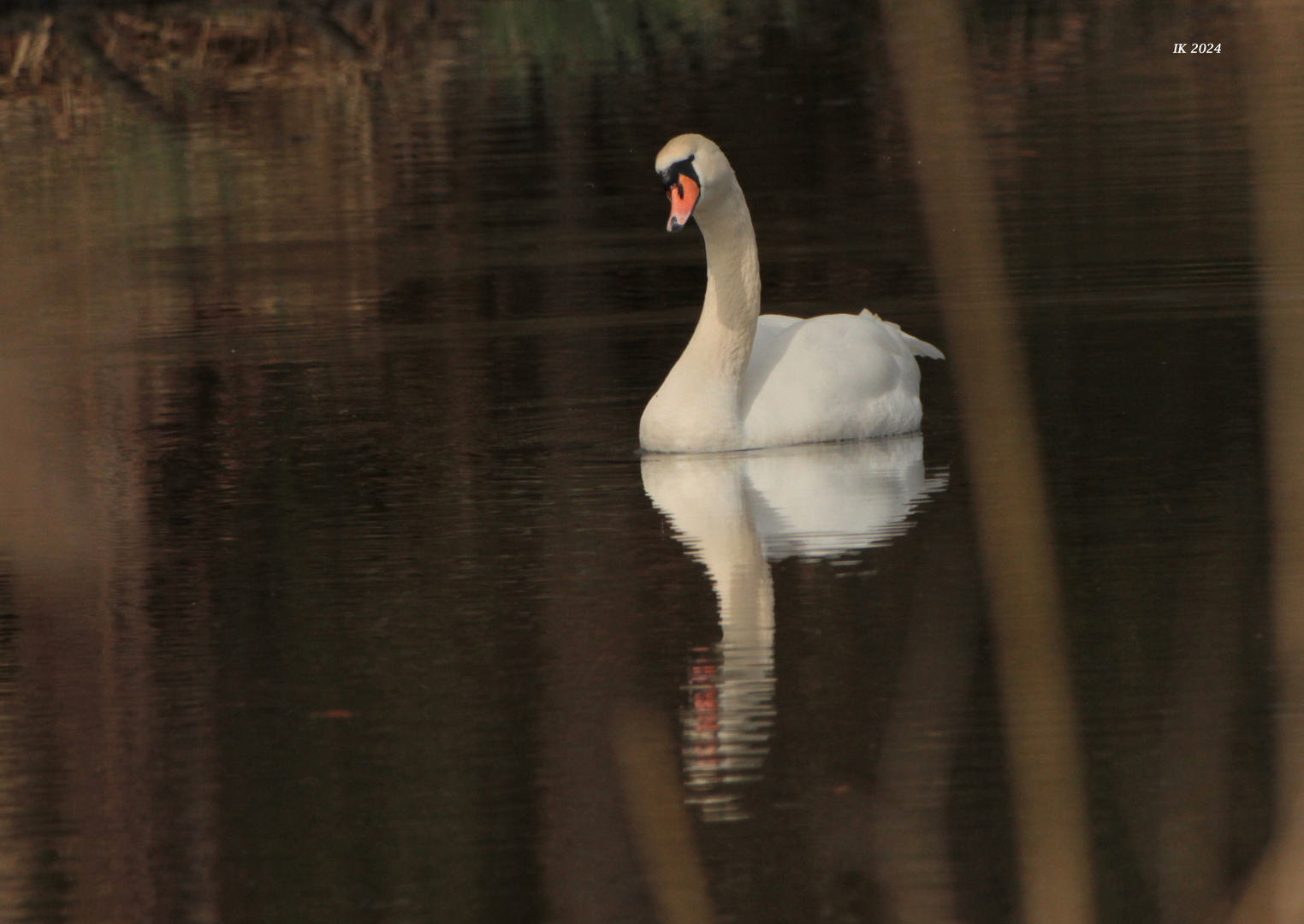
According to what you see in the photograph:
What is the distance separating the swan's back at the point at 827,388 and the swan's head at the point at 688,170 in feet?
2.49

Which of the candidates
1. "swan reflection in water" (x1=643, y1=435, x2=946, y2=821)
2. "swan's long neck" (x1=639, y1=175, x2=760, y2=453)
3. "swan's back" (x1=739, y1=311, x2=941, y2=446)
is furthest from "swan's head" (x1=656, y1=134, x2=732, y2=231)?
"swan reflection in water" (x1=643, y1=435, x2=946, y2=821)

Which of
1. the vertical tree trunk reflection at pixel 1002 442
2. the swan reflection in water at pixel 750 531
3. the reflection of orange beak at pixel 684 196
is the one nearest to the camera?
the vertical tree trunk reflection at pixel 1002 442

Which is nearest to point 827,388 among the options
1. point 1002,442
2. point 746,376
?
point 746,376

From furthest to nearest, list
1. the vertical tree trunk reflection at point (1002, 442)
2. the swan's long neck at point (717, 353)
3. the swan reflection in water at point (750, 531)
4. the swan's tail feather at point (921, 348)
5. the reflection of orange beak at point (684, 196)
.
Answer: the swan's tail feather at point (921, 348)
the swan's long neck at point (717, 353)
the reflection of orange beak at point (684, 196)
the swan reflection in water at point (750, 531)
the vertical tree trunk reflection at point (1002, 442)

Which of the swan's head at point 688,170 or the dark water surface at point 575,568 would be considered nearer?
the dark water surface at point 575,568

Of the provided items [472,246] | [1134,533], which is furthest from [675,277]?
[1134,533]

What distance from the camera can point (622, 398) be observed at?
31.4ft

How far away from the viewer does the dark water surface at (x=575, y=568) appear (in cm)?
460

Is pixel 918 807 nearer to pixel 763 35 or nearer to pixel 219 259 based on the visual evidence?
pixel 219 259

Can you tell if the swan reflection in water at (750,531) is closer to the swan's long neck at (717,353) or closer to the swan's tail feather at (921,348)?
the swan's long neck at (717,353)

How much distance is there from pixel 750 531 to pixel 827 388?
131cm

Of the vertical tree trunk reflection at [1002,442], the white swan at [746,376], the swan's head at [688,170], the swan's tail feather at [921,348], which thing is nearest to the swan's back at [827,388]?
the white swan at [746,376]

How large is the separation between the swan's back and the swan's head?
0.76 meters

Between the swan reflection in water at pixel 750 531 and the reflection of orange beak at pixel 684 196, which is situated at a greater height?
the reflection of orange beak at pixel 684 196
